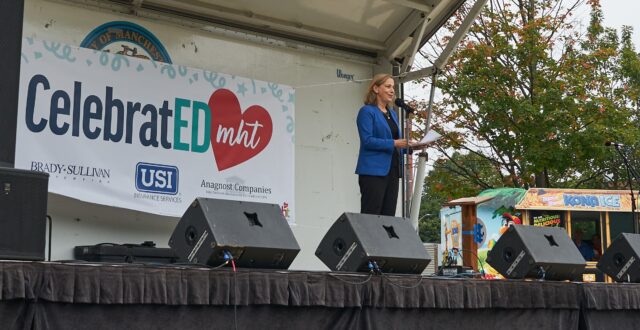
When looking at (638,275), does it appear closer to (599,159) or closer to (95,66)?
(95,66)

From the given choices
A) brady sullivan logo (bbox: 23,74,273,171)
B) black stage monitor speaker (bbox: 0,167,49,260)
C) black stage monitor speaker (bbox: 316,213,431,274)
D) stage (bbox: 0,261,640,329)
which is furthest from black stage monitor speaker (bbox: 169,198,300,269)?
brady sullivan logo (bbox: 23,74,273,171)

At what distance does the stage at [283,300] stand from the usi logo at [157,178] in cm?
298

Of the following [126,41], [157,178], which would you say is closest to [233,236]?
[157,178]

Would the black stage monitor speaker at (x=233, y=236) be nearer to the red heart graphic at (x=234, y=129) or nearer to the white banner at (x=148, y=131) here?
the white banner at (x=148, y=131)

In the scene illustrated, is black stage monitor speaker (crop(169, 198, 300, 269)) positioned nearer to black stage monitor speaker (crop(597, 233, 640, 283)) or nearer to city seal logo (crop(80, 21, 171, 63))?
black stage monitor speaker (crop(597, 233, 640, 283))

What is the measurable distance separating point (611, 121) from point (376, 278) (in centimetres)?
1168

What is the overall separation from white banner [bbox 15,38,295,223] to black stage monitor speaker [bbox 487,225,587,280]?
2606 mm

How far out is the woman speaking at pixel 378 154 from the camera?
5.45 metres

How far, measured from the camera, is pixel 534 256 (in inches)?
187

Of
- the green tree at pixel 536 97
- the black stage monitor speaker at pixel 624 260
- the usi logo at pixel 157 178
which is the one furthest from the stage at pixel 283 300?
the green tree at pixel 536 97

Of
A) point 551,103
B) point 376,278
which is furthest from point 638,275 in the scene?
point 551,103

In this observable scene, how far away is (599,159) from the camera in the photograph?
14547mm

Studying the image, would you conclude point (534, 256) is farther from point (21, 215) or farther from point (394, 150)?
point (21, 215)

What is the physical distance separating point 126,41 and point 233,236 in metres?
3.30
